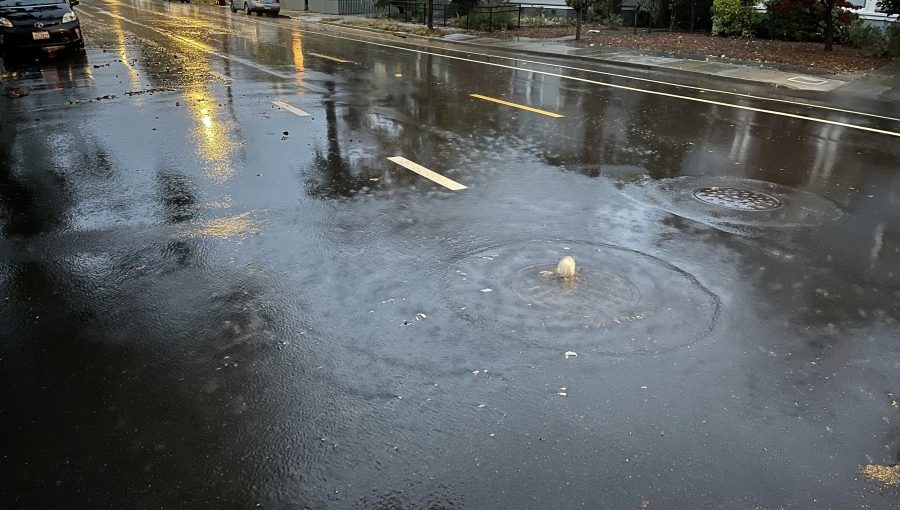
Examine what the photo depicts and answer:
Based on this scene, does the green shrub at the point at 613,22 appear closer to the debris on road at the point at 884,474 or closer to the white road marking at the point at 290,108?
the white road marking at the point at 290,108

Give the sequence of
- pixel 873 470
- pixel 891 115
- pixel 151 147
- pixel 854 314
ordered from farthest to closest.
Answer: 1. pixel 891 115
2. pixel 151 147
3. pixel 854 314
4. pixel 873 470

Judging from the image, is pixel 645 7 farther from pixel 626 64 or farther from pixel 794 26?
pixel 626 64

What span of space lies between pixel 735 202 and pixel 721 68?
12641mm

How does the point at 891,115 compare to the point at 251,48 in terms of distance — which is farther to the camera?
the point at 251,48

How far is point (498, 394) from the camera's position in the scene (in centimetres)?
388

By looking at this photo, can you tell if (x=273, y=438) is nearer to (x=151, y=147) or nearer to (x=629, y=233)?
(x=629, y=233)

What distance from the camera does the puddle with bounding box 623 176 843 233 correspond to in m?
6.77

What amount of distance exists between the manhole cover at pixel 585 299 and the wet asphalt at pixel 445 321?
3cm

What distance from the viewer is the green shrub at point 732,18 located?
81.0 ft

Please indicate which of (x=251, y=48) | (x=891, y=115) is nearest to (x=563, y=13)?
(x=251, y=48)

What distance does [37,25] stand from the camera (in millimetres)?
18031

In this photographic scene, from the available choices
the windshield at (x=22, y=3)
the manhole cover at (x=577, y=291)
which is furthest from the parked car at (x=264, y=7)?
the manhole cover at (x=577, y=291)

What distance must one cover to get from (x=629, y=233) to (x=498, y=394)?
3.01m

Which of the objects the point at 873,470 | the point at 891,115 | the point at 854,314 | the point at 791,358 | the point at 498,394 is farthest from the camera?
the point at 891,115
